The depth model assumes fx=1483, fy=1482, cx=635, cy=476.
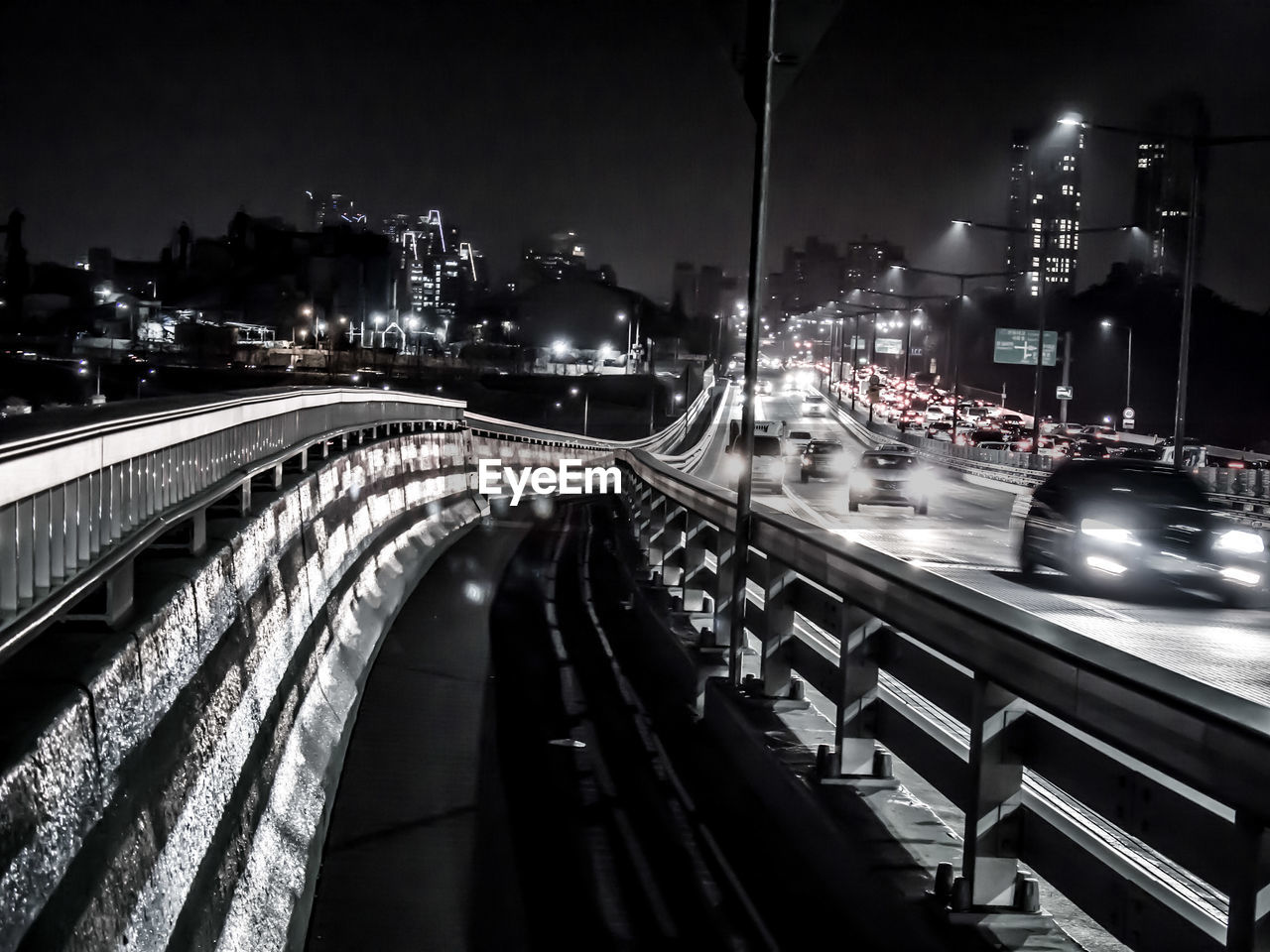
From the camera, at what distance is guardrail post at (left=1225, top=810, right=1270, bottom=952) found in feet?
11.8

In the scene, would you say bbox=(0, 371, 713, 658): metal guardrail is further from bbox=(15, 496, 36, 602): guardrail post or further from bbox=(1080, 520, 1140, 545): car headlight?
bbox=(1080, 520, 1140, 545): car headlight

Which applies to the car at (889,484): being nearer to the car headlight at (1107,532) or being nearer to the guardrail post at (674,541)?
the car headlight at (1107,532)

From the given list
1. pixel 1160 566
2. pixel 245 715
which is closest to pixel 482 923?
pixel 245 715

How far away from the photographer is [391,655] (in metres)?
12.9

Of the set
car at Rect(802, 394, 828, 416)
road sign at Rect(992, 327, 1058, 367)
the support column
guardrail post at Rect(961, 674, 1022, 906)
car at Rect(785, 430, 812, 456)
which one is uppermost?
A: road sign at Rect(992, 327, 1058, 367)

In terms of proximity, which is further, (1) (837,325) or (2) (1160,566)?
(1) (837,325)

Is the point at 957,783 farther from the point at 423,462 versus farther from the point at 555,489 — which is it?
the point at 555,489

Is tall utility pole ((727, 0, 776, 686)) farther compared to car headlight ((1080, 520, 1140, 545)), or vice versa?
car headlight ((1080, 520, 1140, 545))

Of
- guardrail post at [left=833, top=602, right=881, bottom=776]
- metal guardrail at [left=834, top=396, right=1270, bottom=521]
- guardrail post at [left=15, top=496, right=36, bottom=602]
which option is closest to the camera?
guardrail post at [left=15, top=496, right=36, bottom=602]

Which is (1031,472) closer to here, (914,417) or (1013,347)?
(1013,347)

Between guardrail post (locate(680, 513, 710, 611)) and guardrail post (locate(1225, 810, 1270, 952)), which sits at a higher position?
guardrail post (locate(1225, 810, 1270, 952))

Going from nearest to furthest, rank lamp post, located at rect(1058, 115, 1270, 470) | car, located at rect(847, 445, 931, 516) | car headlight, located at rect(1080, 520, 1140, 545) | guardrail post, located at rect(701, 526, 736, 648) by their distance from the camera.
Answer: guardrail post, located at rect(701, 526, 736, 648) < car headlight, located at rect(1080, 520, 1140, 545) < lamp post, located at rect(1058, 115, 1270, 470) < car, located at rect(847, 445, 931, 516)

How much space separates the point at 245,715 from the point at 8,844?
11.0ft

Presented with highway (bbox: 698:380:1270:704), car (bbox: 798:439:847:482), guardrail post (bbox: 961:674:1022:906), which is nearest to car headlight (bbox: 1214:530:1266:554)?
highway (bbox: 698:380:1270:704)
